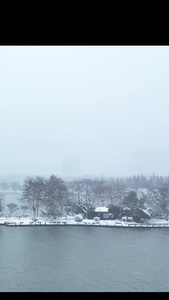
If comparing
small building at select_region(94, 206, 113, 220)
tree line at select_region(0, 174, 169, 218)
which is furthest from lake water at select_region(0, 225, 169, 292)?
tree line at select_region(0, 174, 169, 218)

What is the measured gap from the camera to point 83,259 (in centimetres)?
787

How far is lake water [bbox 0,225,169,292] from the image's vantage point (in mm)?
6102

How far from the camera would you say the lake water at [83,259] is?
20.0 ft

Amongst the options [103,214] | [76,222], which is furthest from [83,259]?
[103,214]

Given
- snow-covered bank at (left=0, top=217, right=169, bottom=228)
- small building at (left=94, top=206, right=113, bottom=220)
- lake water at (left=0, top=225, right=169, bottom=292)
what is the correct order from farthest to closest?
small building at (left=94, top=206, right=113, bottom=220), snow-covered bank at (left=0, top=217, right=169, bottom=228), lake water at (left=0, top=225, right=169, bottom=292)

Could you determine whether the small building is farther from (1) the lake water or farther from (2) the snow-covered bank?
(1) the lake water

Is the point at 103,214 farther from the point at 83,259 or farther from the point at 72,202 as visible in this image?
the point at 83,259

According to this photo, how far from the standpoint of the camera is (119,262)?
7660mm

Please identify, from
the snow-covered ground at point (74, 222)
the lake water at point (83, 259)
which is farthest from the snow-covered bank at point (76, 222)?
the lake water at point (83, 259)

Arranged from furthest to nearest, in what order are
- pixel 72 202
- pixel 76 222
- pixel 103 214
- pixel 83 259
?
pixel 72 202, pixel 103 214, pixel 76 222, pixel 83 259

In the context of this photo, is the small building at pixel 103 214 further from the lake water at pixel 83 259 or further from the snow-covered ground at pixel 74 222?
the lake water at pixel 83 259

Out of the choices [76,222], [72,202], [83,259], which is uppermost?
[72,202]

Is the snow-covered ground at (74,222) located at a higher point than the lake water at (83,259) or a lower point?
higher
